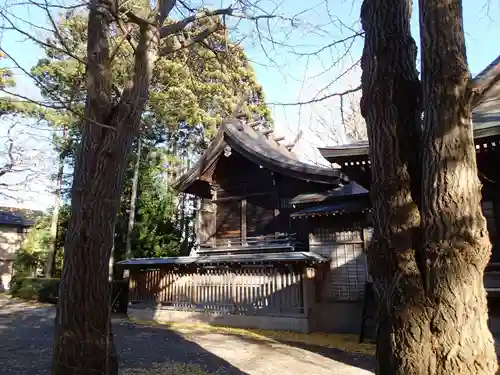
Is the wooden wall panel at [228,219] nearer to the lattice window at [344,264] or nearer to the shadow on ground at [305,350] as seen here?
the lattice window at [344,264]

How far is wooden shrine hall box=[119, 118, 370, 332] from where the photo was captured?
33.1 ft

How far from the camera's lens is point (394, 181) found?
8.89 feet

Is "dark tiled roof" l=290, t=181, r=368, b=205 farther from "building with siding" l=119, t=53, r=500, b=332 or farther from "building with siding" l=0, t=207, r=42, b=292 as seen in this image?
"building with siding" l=0, t=207, r=42, b=292

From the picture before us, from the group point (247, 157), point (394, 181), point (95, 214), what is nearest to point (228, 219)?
point (247, 157)

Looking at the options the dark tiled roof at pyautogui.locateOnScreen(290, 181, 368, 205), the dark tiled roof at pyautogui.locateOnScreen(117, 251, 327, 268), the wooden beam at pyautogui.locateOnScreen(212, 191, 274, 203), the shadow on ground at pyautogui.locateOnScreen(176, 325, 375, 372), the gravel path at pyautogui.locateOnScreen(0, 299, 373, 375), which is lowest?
the shadow on ground at pyautogui.locateOnScreen(176, 325, 375, 372)

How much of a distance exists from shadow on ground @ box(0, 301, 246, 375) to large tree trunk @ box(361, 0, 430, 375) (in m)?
3.94

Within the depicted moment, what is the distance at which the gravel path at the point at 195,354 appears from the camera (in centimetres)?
596

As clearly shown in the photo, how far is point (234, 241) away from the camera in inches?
550

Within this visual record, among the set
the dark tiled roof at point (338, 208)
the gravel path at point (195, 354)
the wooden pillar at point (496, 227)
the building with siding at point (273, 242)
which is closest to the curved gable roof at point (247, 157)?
the building with siding at point (273, 242)

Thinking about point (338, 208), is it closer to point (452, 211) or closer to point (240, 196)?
point (240, 196)

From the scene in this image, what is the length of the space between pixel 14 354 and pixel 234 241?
8.24 m

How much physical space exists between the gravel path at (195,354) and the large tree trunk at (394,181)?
3909 millimetres

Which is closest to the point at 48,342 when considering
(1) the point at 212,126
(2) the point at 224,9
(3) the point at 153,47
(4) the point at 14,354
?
(4) the point at 14,354

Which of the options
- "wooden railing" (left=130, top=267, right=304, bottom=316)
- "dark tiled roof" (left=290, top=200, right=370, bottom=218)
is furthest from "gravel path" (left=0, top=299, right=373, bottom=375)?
"dark tiled roof" (left=290, top=200, right=370, bottom=218)
